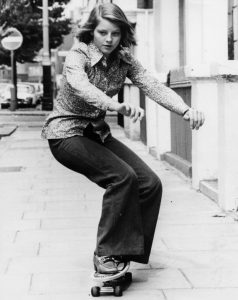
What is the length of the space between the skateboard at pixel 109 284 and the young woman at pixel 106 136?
0.04 metres

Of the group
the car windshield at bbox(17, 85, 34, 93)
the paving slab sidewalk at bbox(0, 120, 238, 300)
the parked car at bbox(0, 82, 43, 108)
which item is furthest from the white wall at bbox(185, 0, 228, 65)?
the car windshield at bbox(17, 85, 34, 93)

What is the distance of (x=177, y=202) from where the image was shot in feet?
26.6

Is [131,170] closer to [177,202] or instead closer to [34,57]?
[177,202]

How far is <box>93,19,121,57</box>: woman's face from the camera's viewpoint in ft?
14.4

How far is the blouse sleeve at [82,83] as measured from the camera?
4.23m

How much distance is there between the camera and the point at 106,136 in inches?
184

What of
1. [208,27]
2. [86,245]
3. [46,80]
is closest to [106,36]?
[86,245]

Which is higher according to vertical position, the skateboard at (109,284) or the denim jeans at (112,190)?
the denim jeans at (112,190)

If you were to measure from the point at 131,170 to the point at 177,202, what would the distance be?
3690 millimetres

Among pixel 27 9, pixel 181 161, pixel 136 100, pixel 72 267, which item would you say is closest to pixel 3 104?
pixel 27 9

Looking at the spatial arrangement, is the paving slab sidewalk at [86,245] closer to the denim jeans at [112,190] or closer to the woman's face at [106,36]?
the denim jeans at [112,190]

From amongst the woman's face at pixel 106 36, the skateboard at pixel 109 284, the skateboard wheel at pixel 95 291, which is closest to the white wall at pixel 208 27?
the woman's face at pixel 106 36

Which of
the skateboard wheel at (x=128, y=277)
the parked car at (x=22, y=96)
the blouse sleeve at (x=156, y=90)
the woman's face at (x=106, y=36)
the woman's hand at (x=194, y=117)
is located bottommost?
the skateboard wheel at (x=128, y=277)

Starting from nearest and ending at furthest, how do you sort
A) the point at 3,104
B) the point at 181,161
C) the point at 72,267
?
the point at 72,267 < the point at 181,161 < the point at 3,104
